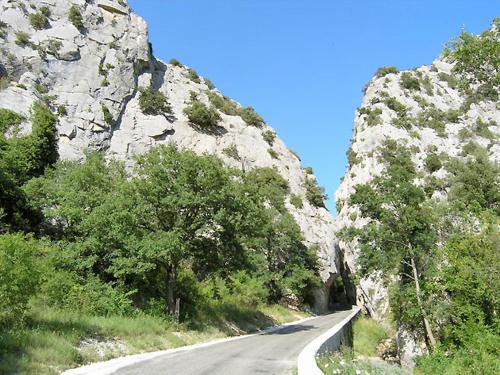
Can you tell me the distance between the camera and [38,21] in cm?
5191

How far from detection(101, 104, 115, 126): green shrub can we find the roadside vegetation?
13.0 metres

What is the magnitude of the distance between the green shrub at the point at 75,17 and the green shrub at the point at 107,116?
13326mm

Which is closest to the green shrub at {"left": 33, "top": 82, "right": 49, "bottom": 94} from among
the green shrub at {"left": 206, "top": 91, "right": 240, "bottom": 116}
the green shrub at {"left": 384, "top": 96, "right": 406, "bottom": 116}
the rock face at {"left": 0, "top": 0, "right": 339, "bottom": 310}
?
the rock face at {"left": 0, "top": 0, "right": 339, "bottom": 310}

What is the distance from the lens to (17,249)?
1223 cm

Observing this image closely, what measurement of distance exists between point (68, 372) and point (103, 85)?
4713 cm

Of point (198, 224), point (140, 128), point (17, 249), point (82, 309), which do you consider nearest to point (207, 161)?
point (198, 224)

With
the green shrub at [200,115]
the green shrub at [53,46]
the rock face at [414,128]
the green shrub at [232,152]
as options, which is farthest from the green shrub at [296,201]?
the green shrub at [53,46]

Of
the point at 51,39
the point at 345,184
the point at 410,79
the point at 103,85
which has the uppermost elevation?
the point at 410,79

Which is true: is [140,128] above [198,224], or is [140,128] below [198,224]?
above

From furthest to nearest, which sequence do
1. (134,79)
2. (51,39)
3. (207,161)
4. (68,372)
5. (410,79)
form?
(410,79), (134,79), (51,39), (207,161), (68,372)

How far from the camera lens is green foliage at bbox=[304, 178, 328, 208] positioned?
63.5 metres

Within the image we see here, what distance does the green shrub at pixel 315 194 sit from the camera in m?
63.5

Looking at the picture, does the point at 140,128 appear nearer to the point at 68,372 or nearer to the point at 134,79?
the point at 134,79

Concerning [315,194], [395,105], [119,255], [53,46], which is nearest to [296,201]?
[315,194]
